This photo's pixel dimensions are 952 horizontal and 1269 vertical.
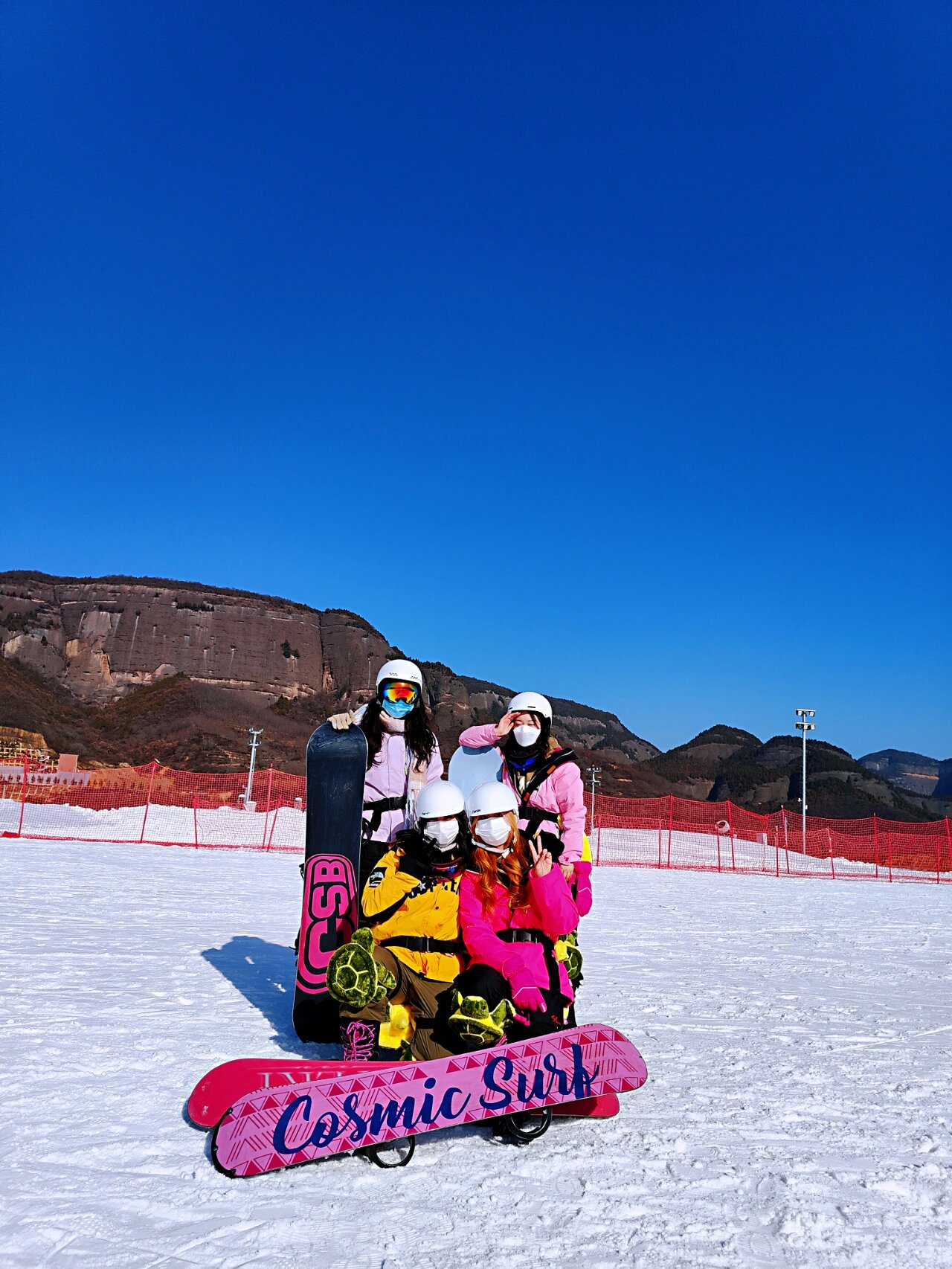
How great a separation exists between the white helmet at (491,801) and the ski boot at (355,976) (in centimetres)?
71

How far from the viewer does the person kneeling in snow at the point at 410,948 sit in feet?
10.0

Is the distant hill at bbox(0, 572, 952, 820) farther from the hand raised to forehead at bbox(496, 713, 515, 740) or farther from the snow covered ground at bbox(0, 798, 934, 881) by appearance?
the hand raised to forehead at bbox(496, 713, 515, 740)

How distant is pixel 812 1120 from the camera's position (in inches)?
140

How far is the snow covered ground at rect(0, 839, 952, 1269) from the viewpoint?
2.40 m

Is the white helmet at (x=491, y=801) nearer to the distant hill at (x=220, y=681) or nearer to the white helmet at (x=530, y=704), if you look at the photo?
the white helmet at (x=530, y=704)

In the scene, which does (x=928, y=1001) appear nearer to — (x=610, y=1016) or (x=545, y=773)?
(x=610, y=1016)

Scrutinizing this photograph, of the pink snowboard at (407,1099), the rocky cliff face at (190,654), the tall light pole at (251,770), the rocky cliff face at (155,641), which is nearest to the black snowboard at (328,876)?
the pink snowboard at (407,1099)

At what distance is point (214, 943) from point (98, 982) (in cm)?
174

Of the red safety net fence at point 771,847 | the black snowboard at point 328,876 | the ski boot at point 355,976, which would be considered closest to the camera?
the ski boot at point 355,976

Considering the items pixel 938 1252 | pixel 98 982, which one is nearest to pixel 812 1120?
pixel 938 1252

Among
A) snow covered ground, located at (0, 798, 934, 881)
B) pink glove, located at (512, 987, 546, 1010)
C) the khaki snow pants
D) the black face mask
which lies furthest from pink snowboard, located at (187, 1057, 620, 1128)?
snow covered ground, located at (0, 798, 934, 881)

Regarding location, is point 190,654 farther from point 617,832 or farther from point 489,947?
point 489,947

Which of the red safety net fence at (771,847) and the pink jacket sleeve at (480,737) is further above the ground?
the pink jacket sleeve at (480,737)

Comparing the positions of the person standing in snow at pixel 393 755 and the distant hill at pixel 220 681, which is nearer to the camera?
the person standing in snow at pixel 393 755
